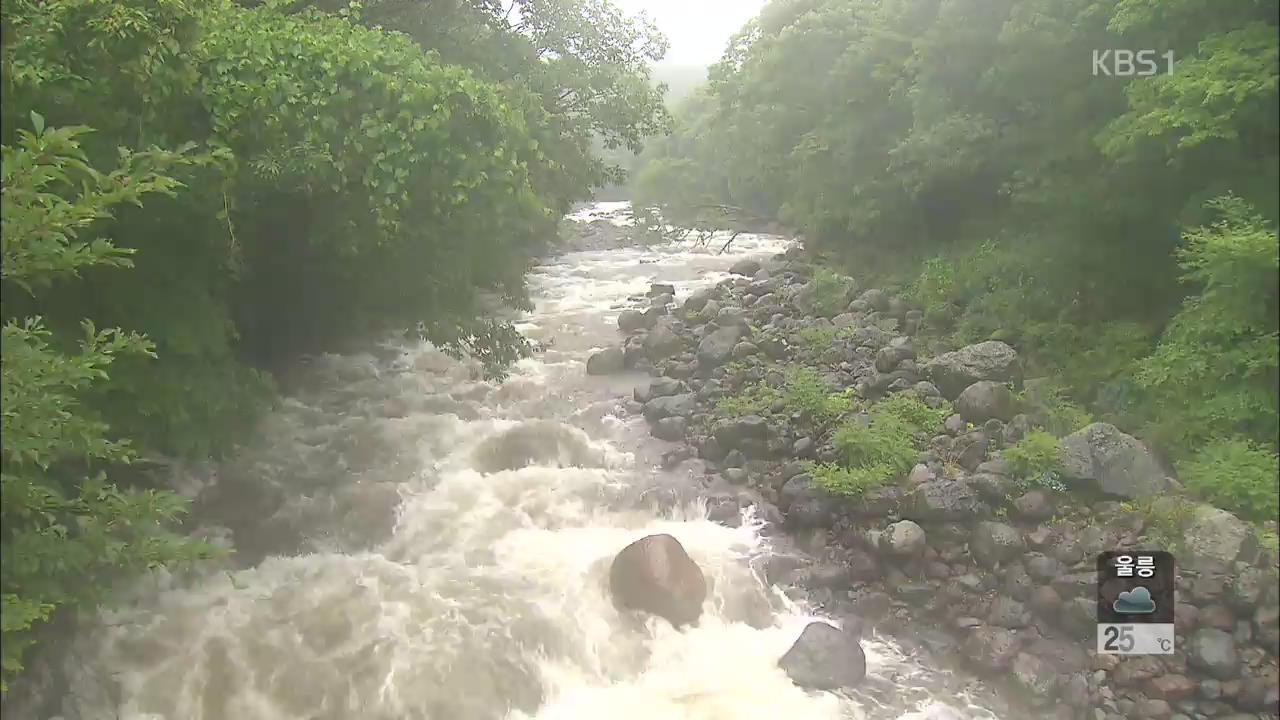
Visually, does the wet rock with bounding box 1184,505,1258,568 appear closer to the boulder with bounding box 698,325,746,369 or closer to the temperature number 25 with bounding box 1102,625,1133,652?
the temperature number 25 with bounding box 1102,625,1133,652

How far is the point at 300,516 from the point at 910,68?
1124cm

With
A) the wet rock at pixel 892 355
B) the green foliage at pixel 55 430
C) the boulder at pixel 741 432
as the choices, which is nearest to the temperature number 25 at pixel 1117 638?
the boulder at pixel 741 432

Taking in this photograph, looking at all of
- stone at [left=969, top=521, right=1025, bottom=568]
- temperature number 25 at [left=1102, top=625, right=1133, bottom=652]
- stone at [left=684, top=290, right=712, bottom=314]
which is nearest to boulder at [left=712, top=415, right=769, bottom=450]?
stone at [left=969, top=521, right=1025, bottom=568]

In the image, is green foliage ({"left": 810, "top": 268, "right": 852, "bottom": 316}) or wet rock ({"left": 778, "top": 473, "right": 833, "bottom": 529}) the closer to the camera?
wet rock ({"left": 778, "top": 473, "right": 833, "bottom": 529})

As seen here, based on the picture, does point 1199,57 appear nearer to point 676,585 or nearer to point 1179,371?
point 1179,371

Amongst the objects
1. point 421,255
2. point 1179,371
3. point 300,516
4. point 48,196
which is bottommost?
point 300,516

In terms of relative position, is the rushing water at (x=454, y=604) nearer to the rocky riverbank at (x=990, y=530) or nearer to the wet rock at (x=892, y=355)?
the rocky riverbank at (x=990, y=530)

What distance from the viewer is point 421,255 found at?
7613mm

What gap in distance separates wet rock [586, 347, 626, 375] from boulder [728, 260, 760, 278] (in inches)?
225

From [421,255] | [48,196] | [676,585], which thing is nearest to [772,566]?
[676,585]

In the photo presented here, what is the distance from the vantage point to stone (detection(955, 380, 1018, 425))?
28.3ft

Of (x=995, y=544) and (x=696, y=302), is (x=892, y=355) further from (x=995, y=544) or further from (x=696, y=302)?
(x=696, y=302)

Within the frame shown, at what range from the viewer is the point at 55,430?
14.5 feet

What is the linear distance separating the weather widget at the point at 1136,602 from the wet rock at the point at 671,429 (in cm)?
515
